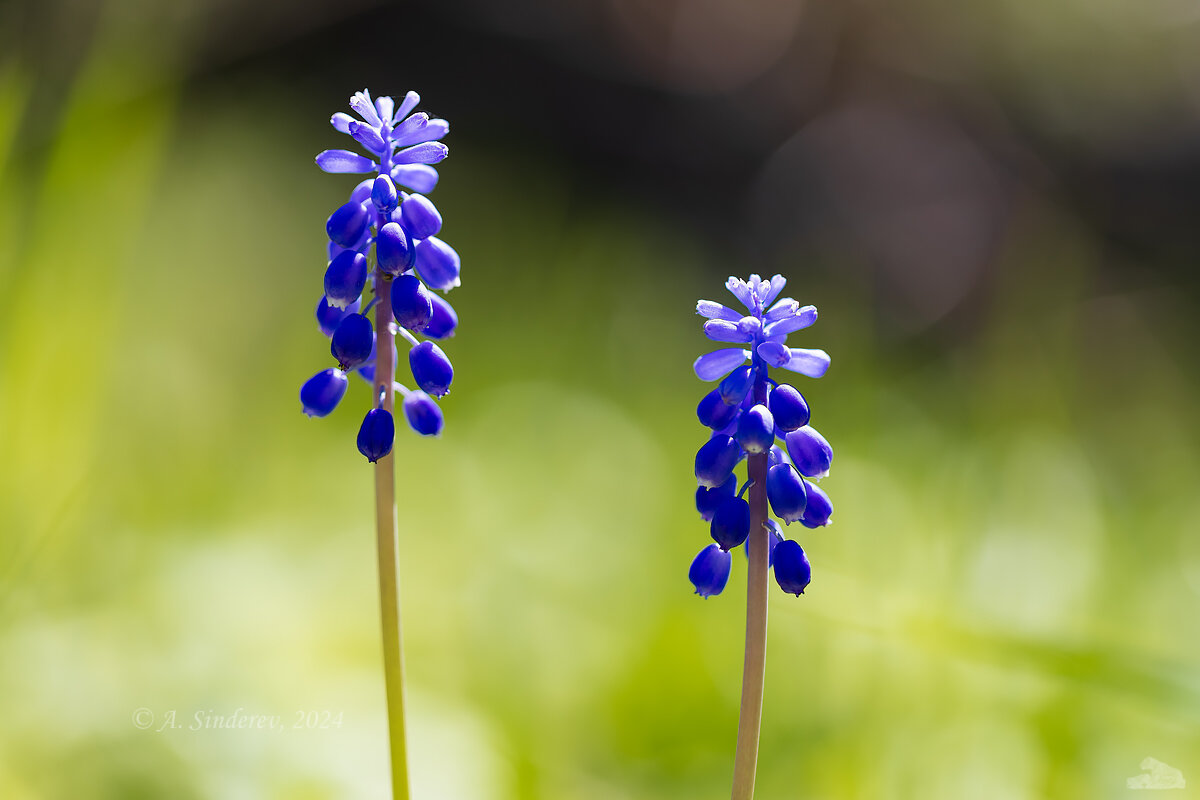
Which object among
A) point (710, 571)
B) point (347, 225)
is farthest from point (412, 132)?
point (710, 571)

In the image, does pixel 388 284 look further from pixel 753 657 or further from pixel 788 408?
pixel 753 657

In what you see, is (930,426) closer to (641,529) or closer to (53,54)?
(641,529)

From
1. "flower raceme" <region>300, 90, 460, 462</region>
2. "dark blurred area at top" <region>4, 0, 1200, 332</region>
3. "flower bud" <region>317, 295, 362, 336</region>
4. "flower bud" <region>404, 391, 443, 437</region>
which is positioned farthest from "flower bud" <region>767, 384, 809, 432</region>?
"dark blurred area at top" <region>4, 0, 1200, 332</region>

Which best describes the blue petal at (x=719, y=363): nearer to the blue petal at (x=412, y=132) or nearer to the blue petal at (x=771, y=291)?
the blue petal at (x=771, y=291)

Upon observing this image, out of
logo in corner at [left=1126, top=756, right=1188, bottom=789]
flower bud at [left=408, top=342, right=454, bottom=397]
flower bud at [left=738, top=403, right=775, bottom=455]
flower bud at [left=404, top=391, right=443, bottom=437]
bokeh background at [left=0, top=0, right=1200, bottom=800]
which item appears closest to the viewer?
flower bud at [left=738, top=403, right=775, bottom=455]

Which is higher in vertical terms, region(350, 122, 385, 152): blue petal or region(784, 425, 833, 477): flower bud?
region(350, 122, 385, 152): blue petal

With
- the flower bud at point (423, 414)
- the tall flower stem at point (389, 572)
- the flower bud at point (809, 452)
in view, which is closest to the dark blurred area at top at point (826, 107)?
the flower bud at point (423, 414)

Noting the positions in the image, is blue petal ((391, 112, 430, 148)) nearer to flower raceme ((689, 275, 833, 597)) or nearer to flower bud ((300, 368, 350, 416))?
flower bud ((300, 368, 350, 416))
